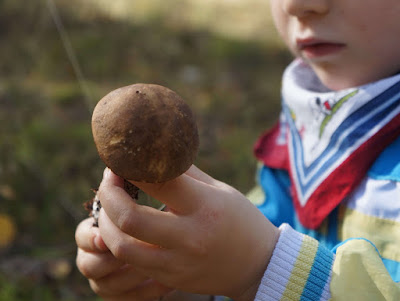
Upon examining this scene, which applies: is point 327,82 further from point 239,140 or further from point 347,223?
point 239,140

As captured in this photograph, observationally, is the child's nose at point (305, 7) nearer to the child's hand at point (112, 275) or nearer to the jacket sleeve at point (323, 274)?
the jacket sleeve at point (323, 274)

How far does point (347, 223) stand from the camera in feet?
3.32

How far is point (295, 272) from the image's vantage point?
2.79 ft

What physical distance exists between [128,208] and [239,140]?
5.82ft

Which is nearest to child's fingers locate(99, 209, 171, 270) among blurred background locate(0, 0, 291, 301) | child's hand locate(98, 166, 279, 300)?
child's hand locate(98, 166, 279, 300)

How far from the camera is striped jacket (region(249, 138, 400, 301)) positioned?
0.82 metres

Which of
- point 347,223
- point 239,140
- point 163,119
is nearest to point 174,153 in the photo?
point 163,119

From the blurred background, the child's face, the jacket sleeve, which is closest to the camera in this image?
the jacket sleeve

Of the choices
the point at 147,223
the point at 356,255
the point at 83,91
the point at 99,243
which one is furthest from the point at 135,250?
the point at 83,91

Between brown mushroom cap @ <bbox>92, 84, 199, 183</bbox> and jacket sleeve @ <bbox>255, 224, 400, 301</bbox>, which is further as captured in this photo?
jacket sleeve @ <bbox>255, 224, 400, 301</bbox>

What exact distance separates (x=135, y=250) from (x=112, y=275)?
28 centimetres

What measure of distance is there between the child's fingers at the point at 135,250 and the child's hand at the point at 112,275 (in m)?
0.18

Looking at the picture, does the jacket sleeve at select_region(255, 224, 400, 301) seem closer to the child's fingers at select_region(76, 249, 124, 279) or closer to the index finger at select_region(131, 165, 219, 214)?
the index finger at select_region(131, 165, 219, 214)

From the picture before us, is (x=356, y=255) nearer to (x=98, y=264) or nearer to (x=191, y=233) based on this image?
(x=191, y=233)
